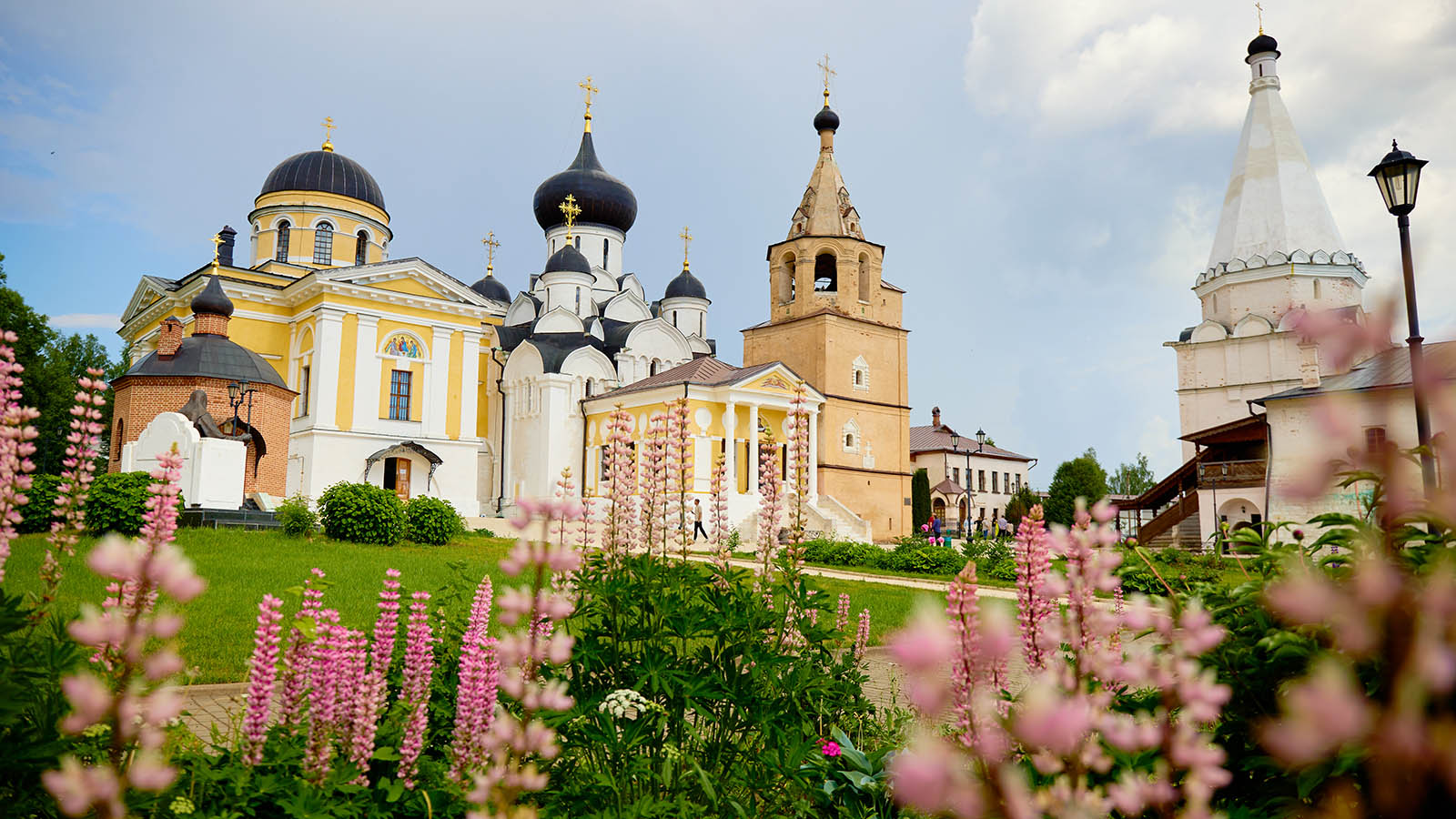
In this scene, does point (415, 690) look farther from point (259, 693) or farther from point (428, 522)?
point (428, 522)

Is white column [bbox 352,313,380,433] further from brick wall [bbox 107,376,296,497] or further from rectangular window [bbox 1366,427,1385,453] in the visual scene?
rectangular window [bbox 1366,427,1385,453]

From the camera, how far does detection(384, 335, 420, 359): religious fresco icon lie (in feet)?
104

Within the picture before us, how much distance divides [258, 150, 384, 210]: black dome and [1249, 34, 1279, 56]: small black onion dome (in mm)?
40522

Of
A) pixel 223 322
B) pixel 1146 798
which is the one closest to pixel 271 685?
Result: pixel 1146 798

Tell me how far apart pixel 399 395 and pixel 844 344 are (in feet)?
59.0

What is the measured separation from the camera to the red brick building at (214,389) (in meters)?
23.7

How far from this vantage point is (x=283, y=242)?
3678 centimetres

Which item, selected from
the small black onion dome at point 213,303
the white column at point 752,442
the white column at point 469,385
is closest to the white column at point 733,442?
the white column at point 752,442

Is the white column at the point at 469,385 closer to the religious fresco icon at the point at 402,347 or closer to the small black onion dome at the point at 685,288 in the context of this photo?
the religious fresco icon at the point at 402,347

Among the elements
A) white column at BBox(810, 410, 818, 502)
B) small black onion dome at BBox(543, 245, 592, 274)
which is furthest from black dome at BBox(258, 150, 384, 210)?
white column at BBox(810, 410, 818, 502)

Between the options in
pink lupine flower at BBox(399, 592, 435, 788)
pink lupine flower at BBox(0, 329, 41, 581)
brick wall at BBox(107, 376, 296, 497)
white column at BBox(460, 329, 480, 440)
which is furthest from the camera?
white column at BBox(460, 329, 480, 440)

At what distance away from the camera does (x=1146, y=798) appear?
0.95 m

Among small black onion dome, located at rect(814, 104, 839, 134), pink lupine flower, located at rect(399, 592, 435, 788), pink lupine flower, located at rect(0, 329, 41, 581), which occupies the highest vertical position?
small black onion dome, located at rect(814, 104, 839, 134)

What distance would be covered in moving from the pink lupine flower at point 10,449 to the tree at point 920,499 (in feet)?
130
